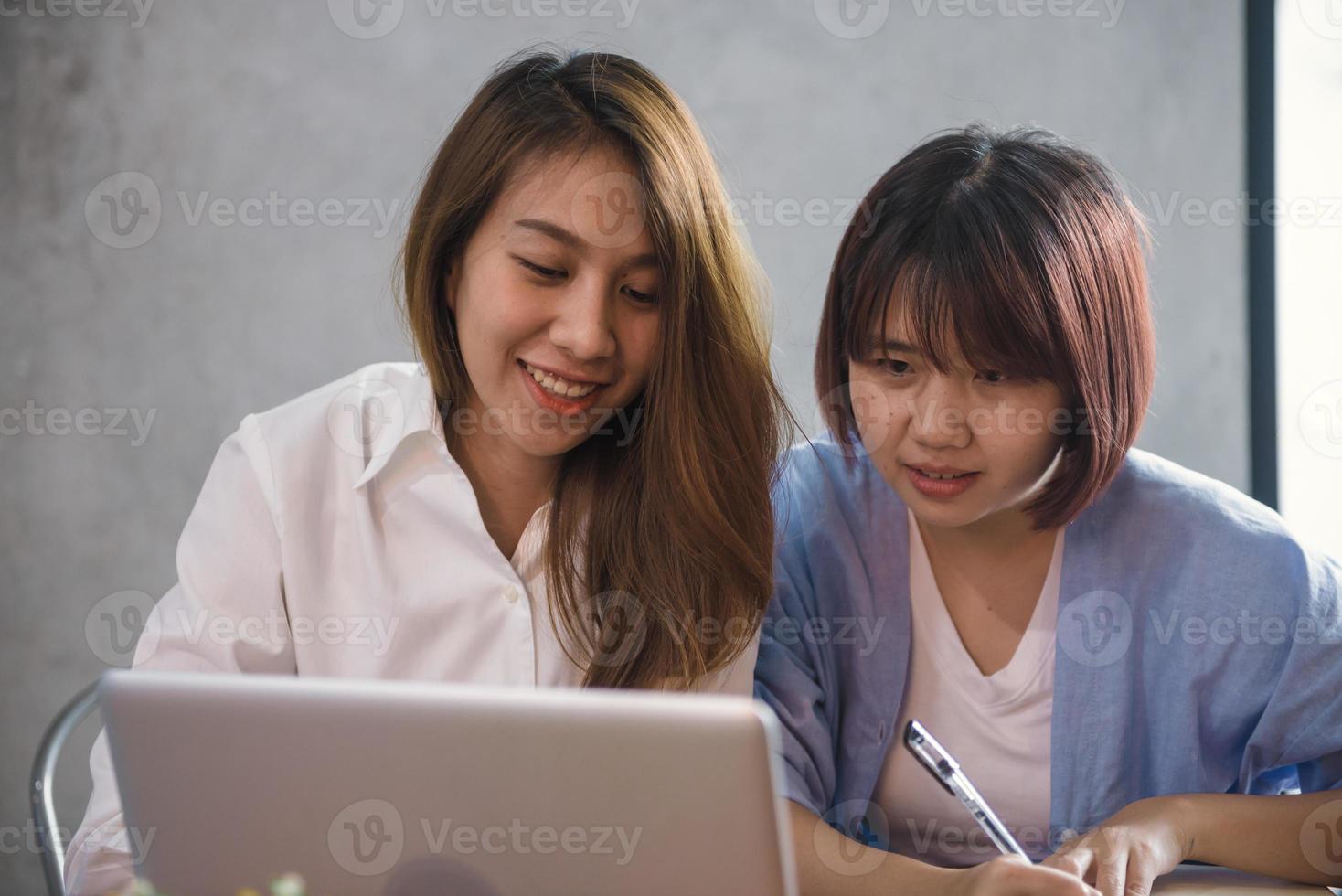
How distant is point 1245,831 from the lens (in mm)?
1338

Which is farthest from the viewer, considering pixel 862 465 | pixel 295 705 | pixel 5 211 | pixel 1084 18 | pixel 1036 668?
pixel 1084 18

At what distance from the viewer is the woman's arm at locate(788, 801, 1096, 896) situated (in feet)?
3.69

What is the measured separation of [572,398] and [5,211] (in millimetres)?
1792

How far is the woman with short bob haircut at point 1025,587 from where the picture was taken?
4.42ft

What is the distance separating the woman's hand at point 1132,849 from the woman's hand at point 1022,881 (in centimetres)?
6

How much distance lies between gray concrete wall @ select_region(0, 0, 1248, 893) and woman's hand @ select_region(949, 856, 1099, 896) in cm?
177

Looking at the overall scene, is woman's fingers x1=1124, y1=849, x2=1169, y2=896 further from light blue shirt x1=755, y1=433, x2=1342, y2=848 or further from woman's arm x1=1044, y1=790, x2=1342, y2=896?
light blue shirt x1=755, y1=433, x2=1342, y2=848

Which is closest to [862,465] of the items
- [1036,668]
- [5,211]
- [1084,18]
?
[1036,668]

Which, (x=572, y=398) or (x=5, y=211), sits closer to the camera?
(x=572, y=398)

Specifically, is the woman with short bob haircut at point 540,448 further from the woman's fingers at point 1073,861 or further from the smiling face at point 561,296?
the woman's fingers at point 1073,861

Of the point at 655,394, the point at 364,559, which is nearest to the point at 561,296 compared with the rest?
the point at 655,394

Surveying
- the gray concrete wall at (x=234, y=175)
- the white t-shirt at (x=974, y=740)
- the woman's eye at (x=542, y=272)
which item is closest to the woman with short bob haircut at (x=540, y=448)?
the woman's eye at (x=542, y=272)

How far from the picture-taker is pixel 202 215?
258cm

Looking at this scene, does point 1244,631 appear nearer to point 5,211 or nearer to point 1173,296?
point 1173,296
